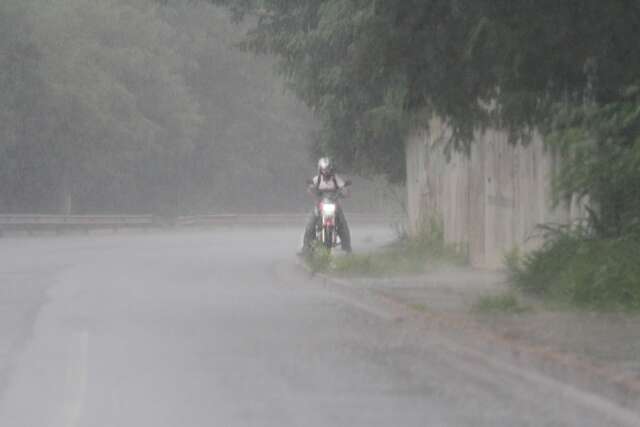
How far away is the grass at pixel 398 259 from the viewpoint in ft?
65.1

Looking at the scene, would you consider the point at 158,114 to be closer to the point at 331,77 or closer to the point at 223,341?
the point at 331,77

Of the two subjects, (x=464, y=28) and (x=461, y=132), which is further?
(x=461, y=132)

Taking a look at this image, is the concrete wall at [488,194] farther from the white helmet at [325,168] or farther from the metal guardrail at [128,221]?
the metal guardrail at [128,221]

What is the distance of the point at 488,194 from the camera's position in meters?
20.0

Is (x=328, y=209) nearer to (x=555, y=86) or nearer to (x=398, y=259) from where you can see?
(x=398, y=259)

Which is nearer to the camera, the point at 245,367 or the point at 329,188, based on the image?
the point at 245,367

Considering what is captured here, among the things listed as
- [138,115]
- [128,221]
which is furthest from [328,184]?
[138,115]

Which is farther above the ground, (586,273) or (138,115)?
(138,115)

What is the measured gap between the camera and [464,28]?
1296cm

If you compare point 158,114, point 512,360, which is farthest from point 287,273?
point 158,114

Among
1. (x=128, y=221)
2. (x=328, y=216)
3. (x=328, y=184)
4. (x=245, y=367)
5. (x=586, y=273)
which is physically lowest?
(x=128, y=221)

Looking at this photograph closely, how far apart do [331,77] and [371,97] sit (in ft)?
5.76

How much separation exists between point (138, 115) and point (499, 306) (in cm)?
4483

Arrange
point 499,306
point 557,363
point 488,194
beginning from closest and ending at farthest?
1. point 557,363
2. point 499,306
3. point 488,194
